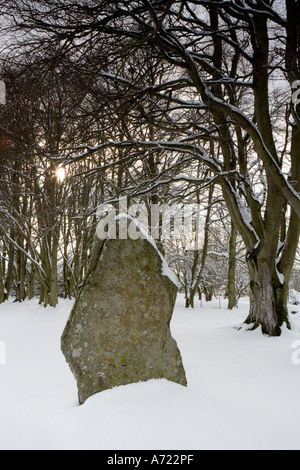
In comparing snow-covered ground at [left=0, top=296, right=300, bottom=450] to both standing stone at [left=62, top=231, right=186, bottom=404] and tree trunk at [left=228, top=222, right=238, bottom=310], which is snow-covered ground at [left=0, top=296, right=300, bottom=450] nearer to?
standing stone at [left=62, top=231, right=186, bottom=404]

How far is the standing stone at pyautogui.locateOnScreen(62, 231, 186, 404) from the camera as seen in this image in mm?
2951

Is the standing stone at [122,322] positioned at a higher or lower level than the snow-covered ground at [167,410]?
higher

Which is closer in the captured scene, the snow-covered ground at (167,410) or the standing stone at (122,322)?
the snow-covered ground at (167,410)

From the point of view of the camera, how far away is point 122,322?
3.07 metres

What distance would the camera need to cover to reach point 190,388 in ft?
10.2

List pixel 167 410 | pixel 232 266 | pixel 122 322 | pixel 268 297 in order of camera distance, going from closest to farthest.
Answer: pixel 167 410, pixel 122 322, pixel 268 297, pixel 232 266

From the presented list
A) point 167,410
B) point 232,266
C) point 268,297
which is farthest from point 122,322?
point 232,266

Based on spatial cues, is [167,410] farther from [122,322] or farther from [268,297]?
[268,297]

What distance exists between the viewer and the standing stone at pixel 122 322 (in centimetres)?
295

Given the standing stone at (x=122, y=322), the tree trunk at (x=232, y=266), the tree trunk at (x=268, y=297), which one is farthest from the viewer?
the tree trunk at (x=232, y=266)

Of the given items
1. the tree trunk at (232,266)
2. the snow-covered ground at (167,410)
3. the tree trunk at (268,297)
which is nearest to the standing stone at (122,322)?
the snow-covered ground at (167,410)

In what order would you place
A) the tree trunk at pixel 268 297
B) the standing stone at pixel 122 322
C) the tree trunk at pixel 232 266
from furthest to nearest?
the tree trunk at pixel 232 266
the tree trunk at pixel 268 297
the standing stone at pixel 122 322

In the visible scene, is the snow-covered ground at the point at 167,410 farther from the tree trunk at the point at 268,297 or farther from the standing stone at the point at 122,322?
the tree trunk at the point at 268,297
